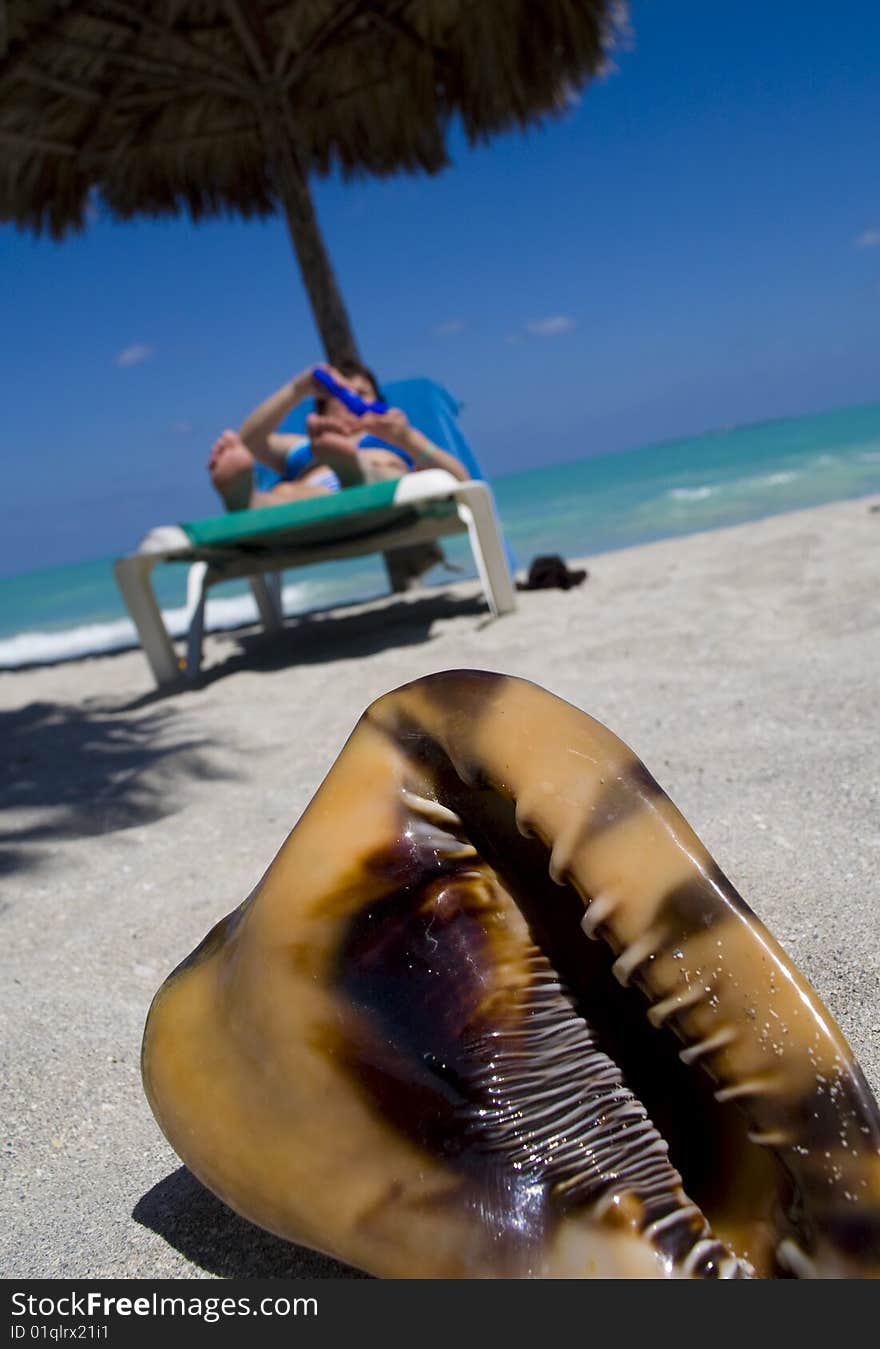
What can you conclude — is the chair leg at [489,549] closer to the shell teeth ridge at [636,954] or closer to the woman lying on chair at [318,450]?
the woman lying on chair at [318,450]

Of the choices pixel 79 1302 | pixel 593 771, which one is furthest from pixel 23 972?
pixel 593 771

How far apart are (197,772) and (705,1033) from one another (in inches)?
78.7

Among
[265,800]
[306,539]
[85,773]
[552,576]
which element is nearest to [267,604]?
[306,539]

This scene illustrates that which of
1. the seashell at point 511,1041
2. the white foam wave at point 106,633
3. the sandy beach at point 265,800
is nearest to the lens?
the seashell at point 511,1041

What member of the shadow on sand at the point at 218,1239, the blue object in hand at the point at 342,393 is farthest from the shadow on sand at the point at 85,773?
the blue object in hand at the point at 342,393

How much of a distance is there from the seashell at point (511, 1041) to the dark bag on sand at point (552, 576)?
386cm

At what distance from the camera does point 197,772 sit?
2.52m

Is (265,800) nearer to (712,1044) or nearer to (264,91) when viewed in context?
(712,1044)

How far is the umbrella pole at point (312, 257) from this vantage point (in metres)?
6.00

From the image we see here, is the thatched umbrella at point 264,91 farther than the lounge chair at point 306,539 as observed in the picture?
Yes

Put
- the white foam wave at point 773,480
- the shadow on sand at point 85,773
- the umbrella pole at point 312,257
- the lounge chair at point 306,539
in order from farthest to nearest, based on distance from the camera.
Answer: the white foam wave at point 773,480 < the umbrella pole at point 312,257 < the lounge chair at point 306,539 < the shadow on sand at point 85,773

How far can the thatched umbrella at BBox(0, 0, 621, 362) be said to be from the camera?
5.66 meters

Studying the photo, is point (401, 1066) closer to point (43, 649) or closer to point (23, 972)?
point (23, 972)

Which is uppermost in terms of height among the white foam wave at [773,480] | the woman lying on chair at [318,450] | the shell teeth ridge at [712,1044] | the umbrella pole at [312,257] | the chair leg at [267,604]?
the umbrella pole at [312,257]
